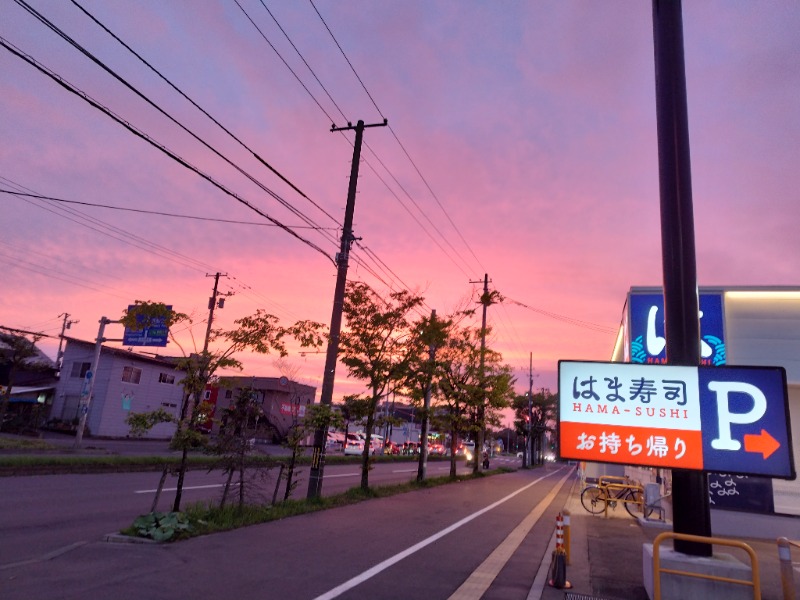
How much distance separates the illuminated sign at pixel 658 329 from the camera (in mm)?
12047

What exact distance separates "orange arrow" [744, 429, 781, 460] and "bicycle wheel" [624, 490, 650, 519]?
8928 millimetres

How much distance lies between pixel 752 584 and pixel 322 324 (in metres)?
8.65

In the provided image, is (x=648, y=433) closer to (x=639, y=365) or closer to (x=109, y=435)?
(x=639, y=365)

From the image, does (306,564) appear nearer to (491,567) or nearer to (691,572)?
(491,567)

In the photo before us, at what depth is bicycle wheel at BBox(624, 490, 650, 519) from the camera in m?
13.8

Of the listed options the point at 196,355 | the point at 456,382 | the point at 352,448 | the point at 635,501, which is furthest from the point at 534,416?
the point at 196,355

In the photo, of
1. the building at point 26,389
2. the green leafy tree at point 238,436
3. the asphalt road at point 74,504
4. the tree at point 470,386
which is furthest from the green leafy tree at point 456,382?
the building at point 26,389

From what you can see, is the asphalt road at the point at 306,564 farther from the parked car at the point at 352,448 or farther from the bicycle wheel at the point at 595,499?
the parked car at the point at 352,448

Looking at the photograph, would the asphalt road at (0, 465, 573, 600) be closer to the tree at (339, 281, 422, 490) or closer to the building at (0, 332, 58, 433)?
the tree at (339, 281, 422, 490)

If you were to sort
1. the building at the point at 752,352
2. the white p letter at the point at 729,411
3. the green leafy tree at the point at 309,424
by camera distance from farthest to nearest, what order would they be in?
the building at the point at 752,352 < the green leafy tree at the point at 309,424 < the white p letter at the point at 729,411

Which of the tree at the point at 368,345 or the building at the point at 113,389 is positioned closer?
the tree at the point at 368,345

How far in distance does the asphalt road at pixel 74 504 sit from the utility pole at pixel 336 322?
1.37m

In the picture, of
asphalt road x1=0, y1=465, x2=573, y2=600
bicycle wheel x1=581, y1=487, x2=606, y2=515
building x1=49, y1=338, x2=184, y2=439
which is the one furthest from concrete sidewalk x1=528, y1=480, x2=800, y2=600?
Result: building x1=49, y1=338, x2=184, y2=439

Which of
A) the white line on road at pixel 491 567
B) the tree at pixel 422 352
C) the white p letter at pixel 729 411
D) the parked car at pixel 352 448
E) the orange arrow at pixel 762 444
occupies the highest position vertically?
the tree at pixel 422 352
